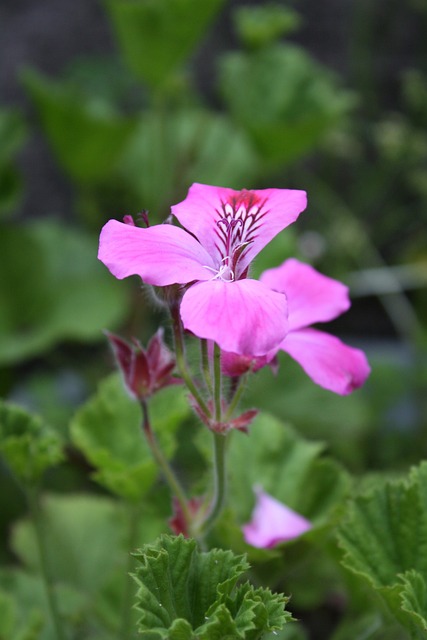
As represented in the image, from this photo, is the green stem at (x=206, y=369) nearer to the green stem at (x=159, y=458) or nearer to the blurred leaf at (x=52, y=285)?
the green stem at (x=159, y=458)

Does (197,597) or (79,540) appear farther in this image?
(79,540)

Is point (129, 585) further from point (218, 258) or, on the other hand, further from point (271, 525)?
point (218, 258)

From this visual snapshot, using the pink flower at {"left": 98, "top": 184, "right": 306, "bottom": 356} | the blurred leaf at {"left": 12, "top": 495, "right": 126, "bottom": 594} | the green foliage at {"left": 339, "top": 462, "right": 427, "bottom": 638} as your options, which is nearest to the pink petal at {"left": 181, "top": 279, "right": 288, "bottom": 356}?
the pink flower at {"left": 98, "top": 184, "right": 306, "bottom": 356}

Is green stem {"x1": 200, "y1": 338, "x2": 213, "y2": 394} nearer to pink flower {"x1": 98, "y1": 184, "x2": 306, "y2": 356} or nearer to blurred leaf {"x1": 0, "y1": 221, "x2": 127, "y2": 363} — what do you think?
pink flower {"x1": 98, "y1": 184, "x2": 306, "y2": 356}

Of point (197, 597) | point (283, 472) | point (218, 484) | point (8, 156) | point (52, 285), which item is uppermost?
A: point (8, 156)

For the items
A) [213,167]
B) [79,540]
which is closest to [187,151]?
[213,167]

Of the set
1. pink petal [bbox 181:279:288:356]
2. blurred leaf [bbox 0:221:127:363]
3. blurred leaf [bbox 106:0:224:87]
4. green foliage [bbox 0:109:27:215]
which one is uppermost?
blurred leaf [bbox 106:0:224:87]
